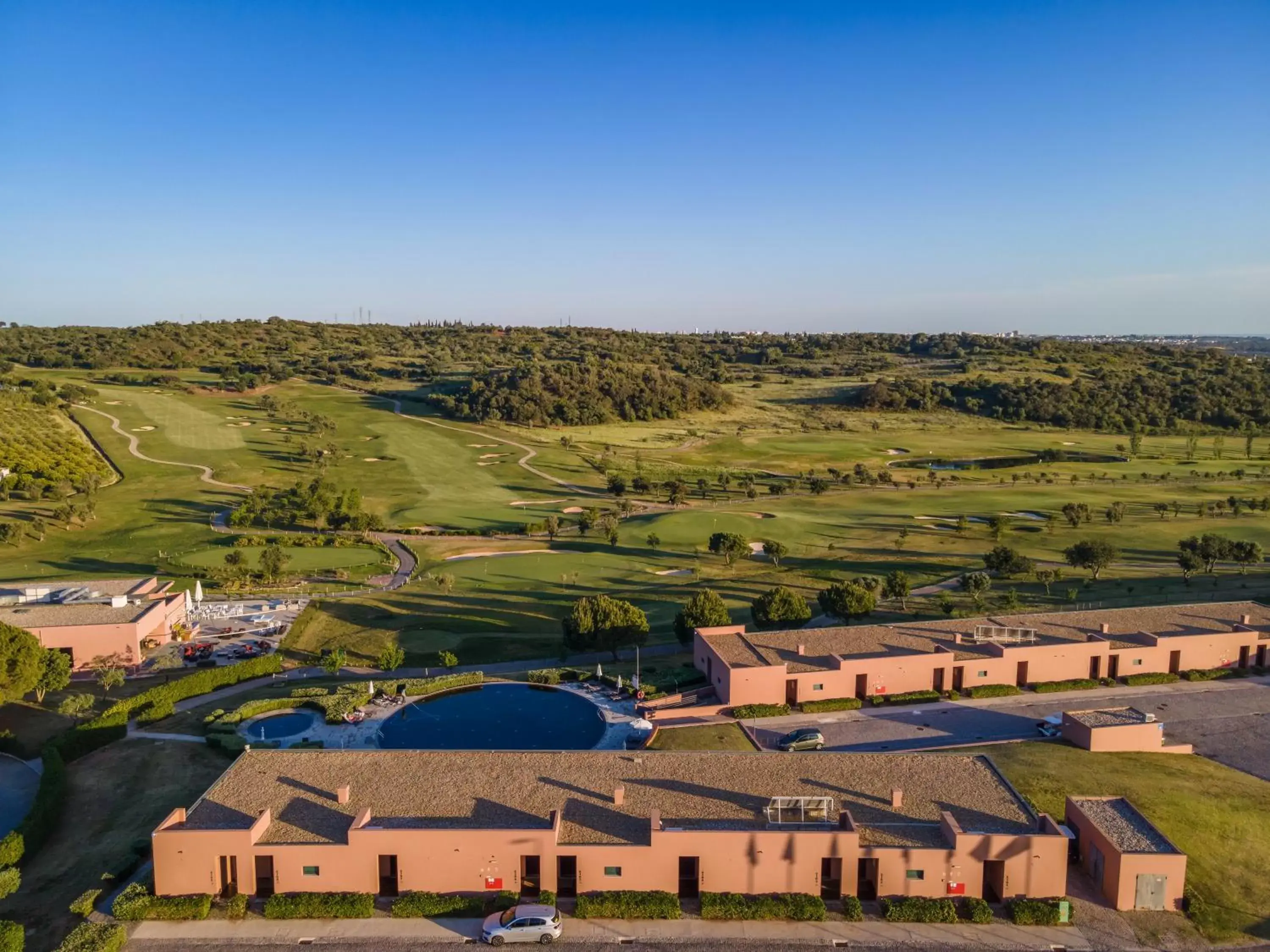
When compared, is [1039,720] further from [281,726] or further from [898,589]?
[281,726]

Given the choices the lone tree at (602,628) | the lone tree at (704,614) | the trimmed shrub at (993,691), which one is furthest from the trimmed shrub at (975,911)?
the lone tree at (602,628)

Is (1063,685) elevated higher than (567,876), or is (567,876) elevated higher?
(1063,685)

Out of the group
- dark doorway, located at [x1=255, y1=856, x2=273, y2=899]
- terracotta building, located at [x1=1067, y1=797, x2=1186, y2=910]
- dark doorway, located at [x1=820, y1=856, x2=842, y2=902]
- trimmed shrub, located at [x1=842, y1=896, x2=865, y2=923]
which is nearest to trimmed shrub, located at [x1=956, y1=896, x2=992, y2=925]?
trimmed shrub, located at [x1=842, y1=896, x2=865, y2=923]

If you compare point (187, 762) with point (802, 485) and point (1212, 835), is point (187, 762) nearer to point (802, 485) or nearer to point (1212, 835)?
point (1212, 835)

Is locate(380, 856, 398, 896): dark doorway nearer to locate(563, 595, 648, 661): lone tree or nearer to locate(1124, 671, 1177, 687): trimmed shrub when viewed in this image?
locate(563, 595, 648, 661): lone tree

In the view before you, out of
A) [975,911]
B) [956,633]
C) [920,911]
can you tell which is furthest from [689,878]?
[956,633]

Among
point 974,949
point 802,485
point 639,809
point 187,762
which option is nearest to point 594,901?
point 639,809

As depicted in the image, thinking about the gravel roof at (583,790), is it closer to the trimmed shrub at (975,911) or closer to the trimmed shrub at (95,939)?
the trimmed shrub at (975,911)
